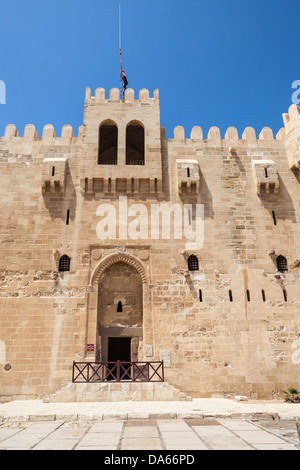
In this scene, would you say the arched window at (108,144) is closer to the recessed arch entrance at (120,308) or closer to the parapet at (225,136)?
the parapet at (225,136)

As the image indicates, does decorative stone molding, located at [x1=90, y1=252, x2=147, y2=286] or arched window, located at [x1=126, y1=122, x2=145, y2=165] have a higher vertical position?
arched window, located at [x1=126, y1=122, x2=145, y2=165]

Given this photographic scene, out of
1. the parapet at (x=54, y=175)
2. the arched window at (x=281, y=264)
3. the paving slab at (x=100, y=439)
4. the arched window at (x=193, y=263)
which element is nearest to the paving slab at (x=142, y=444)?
the paving slab at (x=100, y=439)

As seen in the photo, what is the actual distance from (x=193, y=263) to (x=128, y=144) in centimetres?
791

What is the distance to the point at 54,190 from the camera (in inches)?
578

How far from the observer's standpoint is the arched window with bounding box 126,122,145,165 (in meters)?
17.1

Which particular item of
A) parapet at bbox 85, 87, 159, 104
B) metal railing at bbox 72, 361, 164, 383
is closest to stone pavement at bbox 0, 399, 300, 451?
metal railing at bbox 72, 361, 164, 383

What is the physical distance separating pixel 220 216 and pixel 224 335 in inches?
201

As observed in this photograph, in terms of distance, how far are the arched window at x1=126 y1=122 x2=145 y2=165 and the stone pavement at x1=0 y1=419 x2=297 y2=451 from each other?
510 inches

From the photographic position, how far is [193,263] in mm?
14109

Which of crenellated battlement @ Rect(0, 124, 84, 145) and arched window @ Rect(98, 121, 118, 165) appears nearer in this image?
crenellated battlement @ Rect(0, 124, 84, 145)

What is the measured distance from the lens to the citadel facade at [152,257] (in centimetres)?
1257

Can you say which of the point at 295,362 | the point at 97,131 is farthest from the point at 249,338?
the point at 97,131

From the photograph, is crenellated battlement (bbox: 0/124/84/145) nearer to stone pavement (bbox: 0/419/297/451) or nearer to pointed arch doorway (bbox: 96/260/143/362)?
pointed arch doorway (bbox: 96/260/143/362)
